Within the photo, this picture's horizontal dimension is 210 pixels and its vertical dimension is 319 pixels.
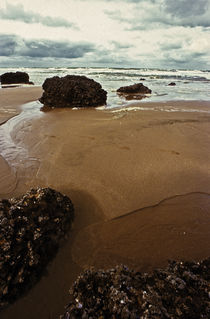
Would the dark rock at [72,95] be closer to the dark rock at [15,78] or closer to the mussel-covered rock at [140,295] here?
the mussel-covered rock at [140,295]

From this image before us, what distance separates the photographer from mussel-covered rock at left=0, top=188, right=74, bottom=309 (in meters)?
1.34

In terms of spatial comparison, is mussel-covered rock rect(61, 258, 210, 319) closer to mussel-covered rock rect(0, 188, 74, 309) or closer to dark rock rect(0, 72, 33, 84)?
mussel-covered rock rect(0, 188, 74, 309)

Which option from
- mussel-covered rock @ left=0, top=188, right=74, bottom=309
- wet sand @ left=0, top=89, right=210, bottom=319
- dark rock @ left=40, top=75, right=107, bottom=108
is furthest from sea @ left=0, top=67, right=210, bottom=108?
mussel-covered rock @ left=0, top=188, right=74, bottom=309

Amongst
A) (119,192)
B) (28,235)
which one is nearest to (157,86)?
(119,192)

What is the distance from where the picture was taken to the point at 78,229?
1.87 meters

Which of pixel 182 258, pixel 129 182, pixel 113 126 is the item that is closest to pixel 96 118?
pixel 113 126

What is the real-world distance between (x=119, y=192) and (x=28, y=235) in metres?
1.22

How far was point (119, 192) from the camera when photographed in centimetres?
241

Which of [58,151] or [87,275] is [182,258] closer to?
[87,275]

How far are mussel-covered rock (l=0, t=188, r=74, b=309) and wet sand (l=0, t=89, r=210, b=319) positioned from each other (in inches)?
3.6

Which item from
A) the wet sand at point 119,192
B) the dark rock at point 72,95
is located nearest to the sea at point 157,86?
the dark rock at point 72,95

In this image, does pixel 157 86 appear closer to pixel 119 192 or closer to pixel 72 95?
pixel 72 95

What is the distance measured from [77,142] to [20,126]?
2.06 metres

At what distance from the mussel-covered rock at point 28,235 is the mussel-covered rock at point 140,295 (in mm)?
453
